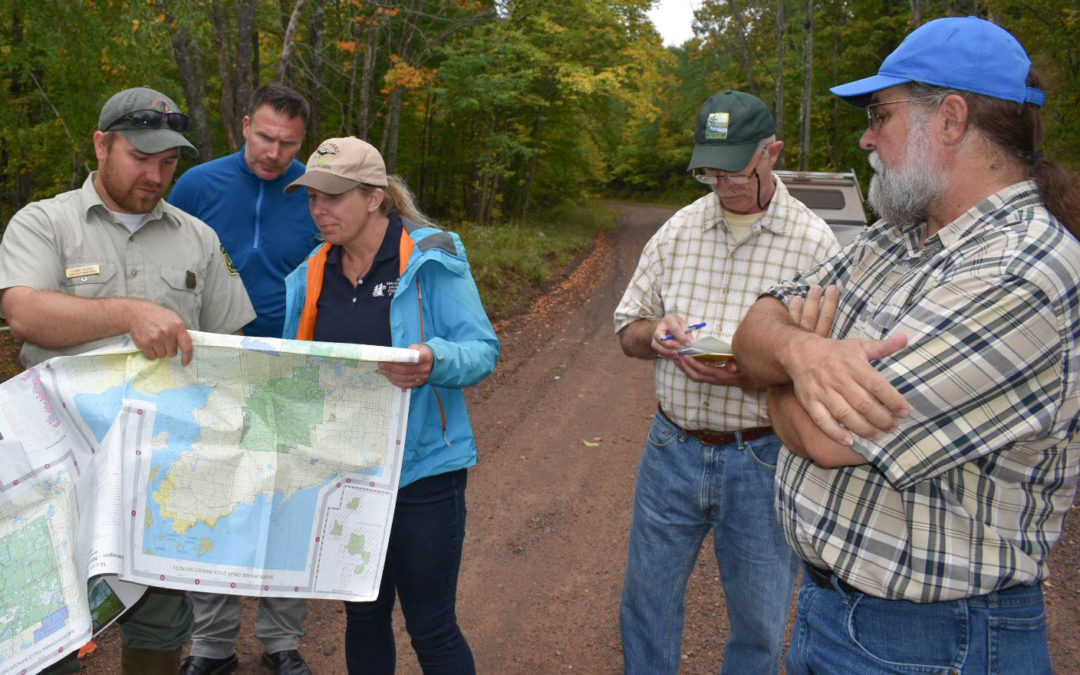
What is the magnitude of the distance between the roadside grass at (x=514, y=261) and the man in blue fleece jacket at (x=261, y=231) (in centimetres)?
565

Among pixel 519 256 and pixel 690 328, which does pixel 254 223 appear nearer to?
pixel 690 328

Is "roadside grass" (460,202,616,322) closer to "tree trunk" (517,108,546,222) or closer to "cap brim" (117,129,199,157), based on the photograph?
"tree trunk" (517,108,546,222)

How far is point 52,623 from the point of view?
7.61ft

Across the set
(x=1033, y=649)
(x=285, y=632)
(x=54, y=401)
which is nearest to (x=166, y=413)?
(x=54, y=401)

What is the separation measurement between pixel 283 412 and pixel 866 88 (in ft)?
6.77

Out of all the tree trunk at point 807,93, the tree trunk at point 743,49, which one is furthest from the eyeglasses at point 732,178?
the tree trunk at point 743,49

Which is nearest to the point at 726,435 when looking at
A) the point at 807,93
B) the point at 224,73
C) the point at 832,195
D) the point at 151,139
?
the point at 151,139

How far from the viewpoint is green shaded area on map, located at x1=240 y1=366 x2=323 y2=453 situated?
260cm

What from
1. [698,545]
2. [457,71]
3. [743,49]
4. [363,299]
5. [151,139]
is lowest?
[698,545]

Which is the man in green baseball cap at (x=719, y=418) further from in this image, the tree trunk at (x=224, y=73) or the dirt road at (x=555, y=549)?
the tree trunk at (x=224, y=73)

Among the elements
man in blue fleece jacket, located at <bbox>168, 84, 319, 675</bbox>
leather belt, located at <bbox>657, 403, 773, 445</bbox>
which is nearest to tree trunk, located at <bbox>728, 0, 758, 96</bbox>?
man in blue fleece jacket, located at <bbox>168, 84, 319, 675</bbox>

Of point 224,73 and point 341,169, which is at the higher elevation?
point 224,73

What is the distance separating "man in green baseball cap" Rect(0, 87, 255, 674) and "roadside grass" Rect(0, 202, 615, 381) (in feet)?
20.3

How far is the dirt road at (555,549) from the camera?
4.04 metres
